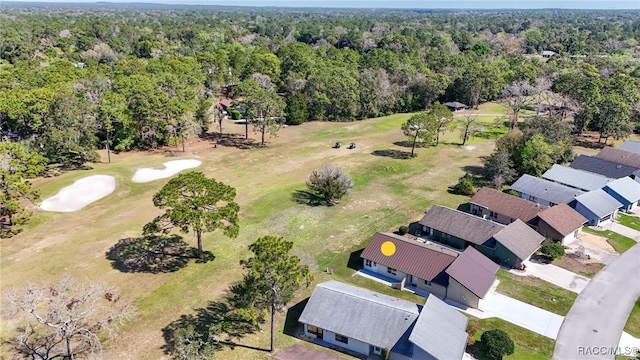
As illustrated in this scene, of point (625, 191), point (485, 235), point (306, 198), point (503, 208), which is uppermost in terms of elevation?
point (625, 191)

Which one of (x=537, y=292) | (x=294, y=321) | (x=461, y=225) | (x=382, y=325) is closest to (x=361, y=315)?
(x=382, y=325)

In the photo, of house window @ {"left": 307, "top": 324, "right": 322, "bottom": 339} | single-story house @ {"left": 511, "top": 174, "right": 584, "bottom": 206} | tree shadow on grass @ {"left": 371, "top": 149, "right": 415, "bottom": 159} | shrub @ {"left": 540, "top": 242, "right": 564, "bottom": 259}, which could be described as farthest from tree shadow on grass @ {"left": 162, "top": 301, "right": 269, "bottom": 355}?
tree shadow on grass @ {"left": 371, "top": 149, "right": 415, "bottom": 159}

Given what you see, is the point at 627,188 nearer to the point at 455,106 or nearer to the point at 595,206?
the point at 595,206

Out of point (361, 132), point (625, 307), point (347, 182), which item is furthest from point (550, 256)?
point (361, 132)

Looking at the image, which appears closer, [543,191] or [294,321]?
[294,321]

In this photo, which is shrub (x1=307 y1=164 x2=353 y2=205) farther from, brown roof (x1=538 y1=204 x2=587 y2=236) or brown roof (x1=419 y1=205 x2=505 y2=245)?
brown roof (x1=538 y1=204 x2=587 y2=236)

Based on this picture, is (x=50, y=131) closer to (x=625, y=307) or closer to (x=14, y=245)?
(x=14, y=245)

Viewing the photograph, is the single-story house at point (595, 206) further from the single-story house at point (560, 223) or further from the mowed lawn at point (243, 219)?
the mowed lawn at point (243, 219)

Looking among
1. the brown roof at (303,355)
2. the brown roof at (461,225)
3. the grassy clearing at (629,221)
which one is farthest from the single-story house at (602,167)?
the brown roof at (303,355)
